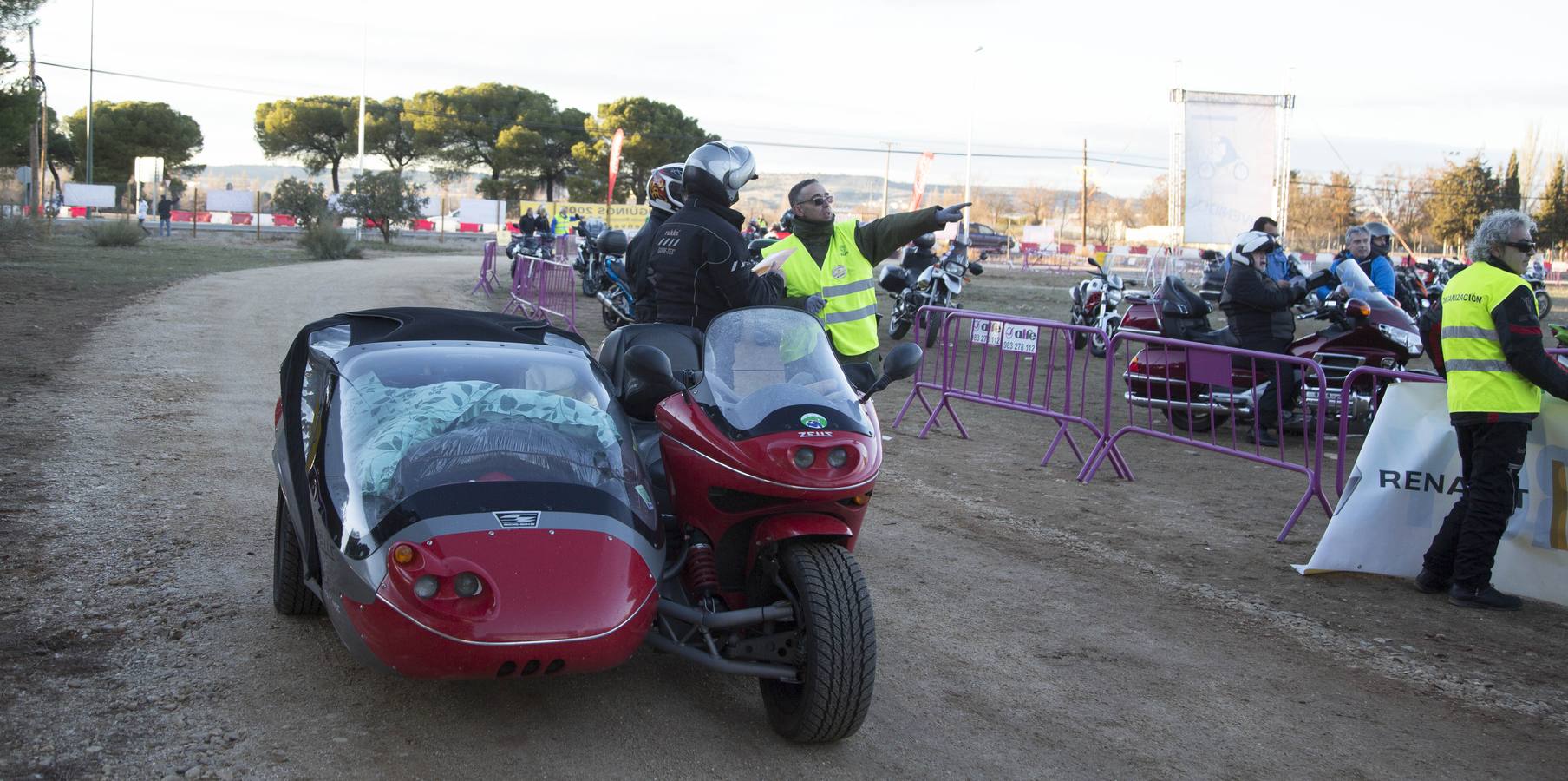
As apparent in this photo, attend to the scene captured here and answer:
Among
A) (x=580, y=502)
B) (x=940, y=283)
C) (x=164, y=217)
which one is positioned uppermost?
(x=164, y=217)

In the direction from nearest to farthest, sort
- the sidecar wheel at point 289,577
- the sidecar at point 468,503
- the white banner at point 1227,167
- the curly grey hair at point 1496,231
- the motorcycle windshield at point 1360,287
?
1. the sidecar at point 468,503
2. the sidecar wheel at point 289,577
3. the curly grey hair at point 1496,231
4. the motorcycle windshield at point 1360,287
5. the white banner at point 1227,167

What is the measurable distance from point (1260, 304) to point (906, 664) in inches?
256

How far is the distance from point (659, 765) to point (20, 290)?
1737 cm

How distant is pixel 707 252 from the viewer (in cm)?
522

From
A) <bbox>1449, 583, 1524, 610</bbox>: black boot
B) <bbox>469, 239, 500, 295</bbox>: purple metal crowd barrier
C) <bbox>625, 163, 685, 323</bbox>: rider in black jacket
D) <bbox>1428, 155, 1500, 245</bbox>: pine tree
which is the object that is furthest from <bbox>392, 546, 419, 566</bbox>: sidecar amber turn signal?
<bbox>1428, 155, 1500, 245</bbox>: pine tree

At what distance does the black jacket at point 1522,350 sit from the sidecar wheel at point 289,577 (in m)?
5.05

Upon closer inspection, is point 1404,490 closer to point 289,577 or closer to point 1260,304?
point 1260,304

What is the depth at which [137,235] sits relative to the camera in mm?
32344

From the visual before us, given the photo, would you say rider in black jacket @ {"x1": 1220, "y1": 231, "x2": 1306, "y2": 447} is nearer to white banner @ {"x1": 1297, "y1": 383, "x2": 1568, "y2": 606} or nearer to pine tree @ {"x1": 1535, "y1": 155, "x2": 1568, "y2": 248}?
white banner @ {"x1": 1297, "y1": 383, "x2": 1568, "y2": 606}

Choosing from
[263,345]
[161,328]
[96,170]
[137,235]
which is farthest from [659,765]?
[96,170]

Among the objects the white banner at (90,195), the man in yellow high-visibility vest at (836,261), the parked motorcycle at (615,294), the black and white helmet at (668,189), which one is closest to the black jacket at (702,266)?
the black and white helmet at (668,189)

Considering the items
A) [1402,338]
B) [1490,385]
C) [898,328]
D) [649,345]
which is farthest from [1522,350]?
[898,328]

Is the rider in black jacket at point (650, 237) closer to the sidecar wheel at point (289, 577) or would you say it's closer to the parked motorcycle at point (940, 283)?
the sidecar wheel at point (289, 577)

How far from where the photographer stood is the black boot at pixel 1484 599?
19.1 ft
